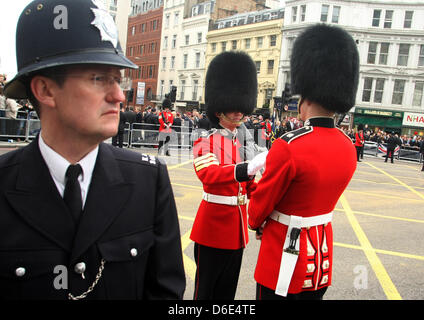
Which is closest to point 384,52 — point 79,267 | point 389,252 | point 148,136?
point 148,136

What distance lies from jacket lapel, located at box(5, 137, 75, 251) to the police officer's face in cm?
22

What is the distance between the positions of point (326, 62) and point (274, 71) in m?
36.0

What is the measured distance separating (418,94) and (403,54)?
394 cm

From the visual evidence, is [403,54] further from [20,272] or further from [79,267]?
[20,272]

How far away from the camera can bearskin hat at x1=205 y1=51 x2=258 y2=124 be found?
12.4 feet

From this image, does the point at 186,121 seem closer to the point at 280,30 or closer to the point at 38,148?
the point at 38,148

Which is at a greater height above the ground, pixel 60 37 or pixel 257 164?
pixel 60 37

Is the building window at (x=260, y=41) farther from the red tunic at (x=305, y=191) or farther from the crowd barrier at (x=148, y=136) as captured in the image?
the red tunic at (x=305, y=191)

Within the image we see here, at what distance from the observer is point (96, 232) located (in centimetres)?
141

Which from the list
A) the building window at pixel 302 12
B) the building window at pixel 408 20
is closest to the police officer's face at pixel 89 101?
the building window at pixel 302 12

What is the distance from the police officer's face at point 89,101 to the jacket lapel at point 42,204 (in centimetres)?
22

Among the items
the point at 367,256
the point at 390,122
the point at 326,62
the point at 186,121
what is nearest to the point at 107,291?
the point at 326,62

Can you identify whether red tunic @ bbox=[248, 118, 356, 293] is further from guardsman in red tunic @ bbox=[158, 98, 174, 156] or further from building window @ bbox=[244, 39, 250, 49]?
building window @ bbox=[244, 39, 250, 49]

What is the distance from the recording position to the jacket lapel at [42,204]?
134 centimetres
